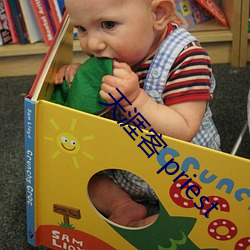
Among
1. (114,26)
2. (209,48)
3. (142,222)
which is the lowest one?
(142,222)

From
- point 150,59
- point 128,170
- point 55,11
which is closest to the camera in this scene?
point 128,170

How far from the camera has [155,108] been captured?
2.26 feet

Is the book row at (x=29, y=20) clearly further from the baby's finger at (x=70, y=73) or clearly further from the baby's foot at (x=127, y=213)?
the baby's foot at (x=127, y=213)

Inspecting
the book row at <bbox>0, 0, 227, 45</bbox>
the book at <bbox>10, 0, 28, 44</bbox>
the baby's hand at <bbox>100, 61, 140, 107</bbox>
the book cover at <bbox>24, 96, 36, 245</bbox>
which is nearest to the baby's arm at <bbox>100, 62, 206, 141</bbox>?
the baby's hand at <bbox>100, 61, 140, 107</bbox>

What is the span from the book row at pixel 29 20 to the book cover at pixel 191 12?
346mm

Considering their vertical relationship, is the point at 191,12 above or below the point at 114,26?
below

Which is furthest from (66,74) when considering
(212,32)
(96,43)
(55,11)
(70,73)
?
(212,32)

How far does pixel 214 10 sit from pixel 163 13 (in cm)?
68

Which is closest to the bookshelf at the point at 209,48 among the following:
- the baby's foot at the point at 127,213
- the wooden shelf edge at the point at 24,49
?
the wooden shelf edge at the point at 24,49

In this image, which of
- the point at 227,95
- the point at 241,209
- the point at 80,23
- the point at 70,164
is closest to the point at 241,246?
the point at 241,209

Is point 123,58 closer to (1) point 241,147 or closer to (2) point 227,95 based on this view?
(1) point 241,147

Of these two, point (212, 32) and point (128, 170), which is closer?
point (128, 170)

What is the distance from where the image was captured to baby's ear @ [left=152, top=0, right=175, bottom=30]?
70 centimetres

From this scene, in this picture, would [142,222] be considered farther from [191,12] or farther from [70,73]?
[191,12]
